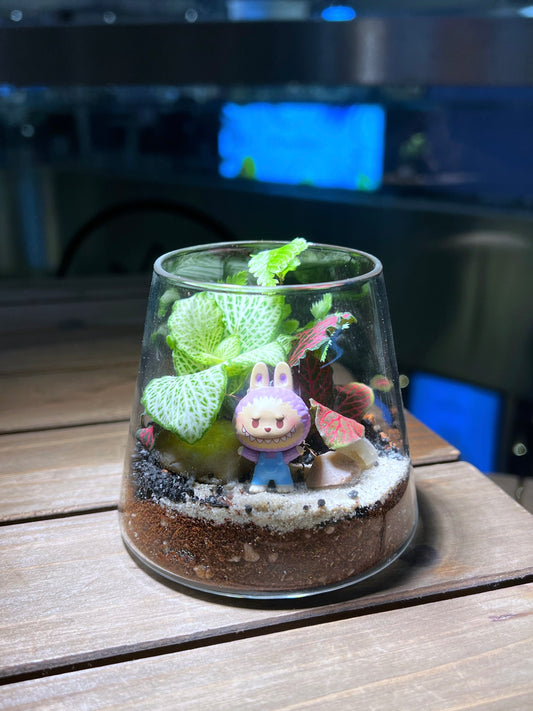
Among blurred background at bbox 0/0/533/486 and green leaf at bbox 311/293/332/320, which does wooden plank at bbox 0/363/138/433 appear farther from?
blurred background at bbox 0/0/533/486

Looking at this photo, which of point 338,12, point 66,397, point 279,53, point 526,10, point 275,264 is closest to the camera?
point 275,264

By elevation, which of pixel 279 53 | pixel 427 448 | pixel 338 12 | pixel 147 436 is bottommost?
pixel 427 448

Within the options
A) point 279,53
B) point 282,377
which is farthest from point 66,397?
point 279,53

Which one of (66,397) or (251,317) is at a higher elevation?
(251,317)

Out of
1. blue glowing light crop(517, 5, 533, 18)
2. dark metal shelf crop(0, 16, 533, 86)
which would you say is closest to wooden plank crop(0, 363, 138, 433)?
dark metal shelf crop(0, 16, 533, 86)

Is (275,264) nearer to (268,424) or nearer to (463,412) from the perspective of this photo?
(268,424)

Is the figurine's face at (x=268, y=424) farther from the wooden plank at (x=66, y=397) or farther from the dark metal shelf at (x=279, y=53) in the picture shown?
the dark metal shelf at (x=279, y=53)

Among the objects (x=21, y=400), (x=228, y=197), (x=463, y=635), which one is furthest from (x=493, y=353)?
(x=463, y=635)

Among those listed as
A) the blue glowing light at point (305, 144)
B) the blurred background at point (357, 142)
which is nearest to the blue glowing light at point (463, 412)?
the blurred background at point (357, 142)
